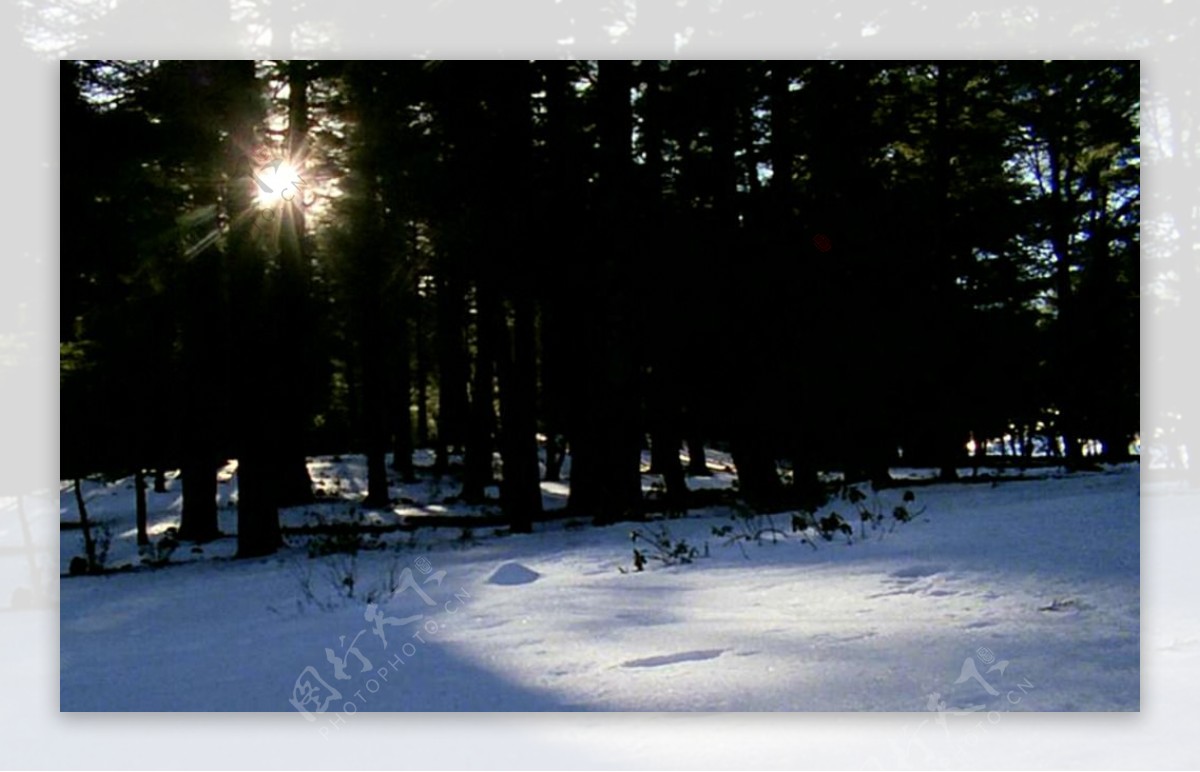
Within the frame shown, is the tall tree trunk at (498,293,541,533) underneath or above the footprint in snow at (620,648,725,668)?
above

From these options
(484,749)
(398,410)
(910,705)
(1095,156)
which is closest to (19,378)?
(484,749)

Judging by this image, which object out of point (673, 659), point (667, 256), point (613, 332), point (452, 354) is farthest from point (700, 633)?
point (452, 354)

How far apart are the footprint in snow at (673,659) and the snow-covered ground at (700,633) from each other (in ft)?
0.04

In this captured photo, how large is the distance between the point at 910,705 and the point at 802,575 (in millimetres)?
1806

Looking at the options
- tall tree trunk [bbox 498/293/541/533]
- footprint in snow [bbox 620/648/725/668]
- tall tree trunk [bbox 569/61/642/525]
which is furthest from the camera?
tall tree trunk [bbox 498/293/541/533]

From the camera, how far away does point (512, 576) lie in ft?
24.0

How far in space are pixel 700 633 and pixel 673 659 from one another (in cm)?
37

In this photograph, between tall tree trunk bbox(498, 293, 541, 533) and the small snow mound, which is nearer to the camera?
the small snow mound

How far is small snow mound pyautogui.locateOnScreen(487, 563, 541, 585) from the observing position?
23.7ft

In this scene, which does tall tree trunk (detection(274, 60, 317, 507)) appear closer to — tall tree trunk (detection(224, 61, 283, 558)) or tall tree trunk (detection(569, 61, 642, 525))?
tall tree trunk (detection(224, 61, 283, 558))

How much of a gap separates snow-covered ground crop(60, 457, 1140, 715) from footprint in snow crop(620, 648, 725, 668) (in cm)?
1

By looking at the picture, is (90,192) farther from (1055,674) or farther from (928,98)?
(928,98)

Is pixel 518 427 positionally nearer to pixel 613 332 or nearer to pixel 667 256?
pixel 613 332

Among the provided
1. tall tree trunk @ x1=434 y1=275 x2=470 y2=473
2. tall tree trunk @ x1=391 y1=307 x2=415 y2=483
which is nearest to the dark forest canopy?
tall tree trunk @ x1=434 y1=275 x2=470 y2=473
